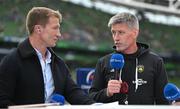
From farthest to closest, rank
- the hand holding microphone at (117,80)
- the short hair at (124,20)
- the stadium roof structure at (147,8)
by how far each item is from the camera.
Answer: the stadium roof structure at (147,8) → the short hair at (124,20) → the hand holding microphone at (117,80)

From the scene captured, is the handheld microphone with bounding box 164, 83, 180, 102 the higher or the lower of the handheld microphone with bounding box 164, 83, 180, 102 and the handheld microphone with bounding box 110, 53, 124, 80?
the lower

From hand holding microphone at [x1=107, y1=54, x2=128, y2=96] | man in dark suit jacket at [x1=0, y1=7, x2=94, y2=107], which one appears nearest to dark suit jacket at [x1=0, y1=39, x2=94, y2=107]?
man in dark suit jacket at [x1=0, y1=7, x2=94, y2=107]

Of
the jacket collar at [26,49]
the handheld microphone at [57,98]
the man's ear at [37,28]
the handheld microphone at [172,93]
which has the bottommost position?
the handheld microphone at [57,98]

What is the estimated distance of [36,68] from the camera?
107 inches

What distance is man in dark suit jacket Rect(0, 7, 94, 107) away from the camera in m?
2.62

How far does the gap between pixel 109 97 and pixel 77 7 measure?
21.9m

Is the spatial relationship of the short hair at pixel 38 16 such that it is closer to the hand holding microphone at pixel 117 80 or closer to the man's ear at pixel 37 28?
the man's ear at pixel 37 28

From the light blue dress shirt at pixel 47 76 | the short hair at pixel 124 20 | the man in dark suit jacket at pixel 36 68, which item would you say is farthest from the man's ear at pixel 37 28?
the short hair at pixel 124 20

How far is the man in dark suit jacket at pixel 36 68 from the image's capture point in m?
2.62

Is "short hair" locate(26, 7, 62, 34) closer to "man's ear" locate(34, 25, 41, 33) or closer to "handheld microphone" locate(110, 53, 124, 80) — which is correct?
"man's ear" locate(34, 25, 41, 33)

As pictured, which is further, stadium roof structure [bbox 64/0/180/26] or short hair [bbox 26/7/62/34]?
stadium roof structure [bbox 64/0/180/26]

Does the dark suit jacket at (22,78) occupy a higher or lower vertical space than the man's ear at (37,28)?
lower

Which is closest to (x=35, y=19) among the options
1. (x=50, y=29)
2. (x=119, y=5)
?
(x=50, y=29)

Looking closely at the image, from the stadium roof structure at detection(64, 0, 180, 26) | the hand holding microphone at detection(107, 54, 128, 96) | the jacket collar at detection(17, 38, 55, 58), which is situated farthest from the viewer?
the stadium roof structure at detection(64, 0, 180, 26)
